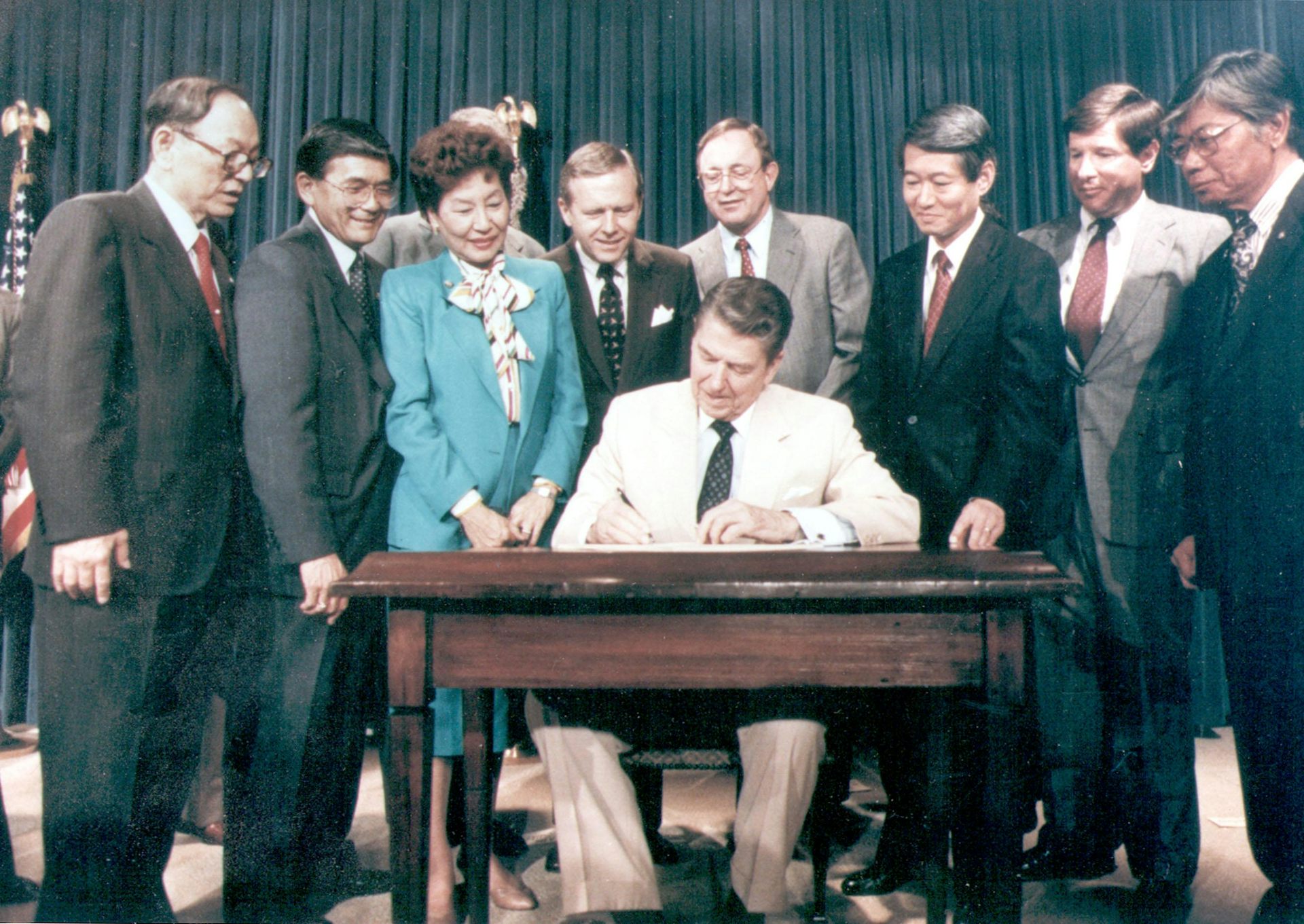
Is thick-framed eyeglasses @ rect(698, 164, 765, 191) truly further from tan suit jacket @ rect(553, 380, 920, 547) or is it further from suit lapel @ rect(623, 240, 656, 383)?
tan suit jacket @ rect(553, 380, 920, 547)

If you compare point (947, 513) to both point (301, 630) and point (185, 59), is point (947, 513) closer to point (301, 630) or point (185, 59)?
point (301, 630)

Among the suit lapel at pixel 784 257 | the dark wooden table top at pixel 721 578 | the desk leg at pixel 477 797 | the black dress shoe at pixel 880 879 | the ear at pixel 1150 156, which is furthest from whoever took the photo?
the suit lapel at pixel 784 257

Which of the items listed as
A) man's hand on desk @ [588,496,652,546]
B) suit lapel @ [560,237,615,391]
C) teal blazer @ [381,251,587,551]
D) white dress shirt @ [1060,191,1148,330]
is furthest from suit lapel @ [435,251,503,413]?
white dress shirt @ [1060,191,1148,330]

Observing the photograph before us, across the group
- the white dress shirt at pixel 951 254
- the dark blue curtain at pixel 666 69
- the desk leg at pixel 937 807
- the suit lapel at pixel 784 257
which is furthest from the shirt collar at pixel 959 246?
the desk leg at pixel 937 807

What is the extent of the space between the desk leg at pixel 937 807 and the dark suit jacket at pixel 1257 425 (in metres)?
0.73

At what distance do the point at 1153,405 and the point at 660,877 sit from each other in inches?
57.7

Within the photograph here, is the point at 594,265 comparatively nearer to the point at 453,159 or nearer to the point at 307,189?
the point at 453,159

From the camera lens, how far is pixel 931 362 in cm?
233

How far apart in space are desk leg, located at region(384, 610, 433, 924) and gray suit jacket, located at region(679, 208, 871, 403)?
4.02 ft

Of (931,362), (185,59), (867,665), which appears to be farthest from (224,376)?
(931,362)

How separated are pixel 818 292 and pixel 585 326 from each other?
58 cm

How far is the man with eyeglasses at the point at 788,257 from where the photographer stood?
8.09ft

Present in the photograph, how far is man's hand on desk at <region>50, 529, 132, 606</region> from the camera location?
186cm

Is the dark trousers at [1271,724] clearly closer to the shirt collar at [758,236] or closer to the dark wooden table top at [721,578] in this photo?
the dark wooden table top at [721,578]
